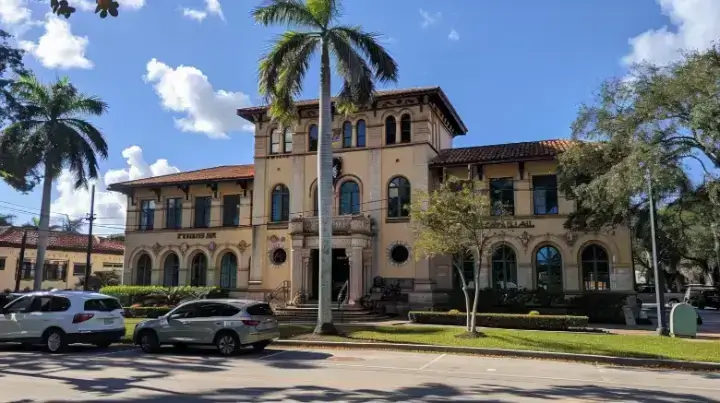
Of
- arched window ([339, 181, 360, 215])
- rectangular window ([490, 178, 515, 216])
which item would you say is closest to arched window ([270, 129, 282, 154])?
arched window ([339, 181, 360, 215])

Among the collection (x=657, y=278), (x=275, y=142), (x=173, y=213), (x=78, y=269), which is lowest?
(x=657, y=278)

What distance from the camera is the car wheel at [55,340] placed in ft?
48.8

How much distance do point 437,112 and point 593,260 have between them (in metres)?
10.7

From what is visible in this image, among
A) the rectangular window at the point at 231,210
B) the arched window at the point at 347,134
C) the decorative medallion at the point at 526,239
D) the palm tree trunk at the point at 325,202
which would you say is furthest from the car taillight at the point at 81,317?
the decorative medallion at the point at 526,239

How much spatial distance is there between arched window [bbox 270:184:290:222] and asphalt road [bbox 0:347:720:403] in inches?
618

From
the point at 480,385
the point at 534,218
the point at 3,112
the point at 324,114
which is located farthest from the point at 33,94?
the point at 480,385

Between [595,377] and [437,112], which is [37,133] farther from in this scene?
[595,377]

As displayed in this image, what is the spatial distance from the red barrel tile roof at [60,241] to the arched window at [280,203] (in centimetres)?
2461

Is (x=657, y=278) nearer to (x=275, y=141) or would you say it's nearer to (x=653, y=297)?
(x=275, y=141)

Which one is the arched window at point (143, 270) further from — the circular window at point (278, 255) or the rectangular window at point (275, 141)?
the rectangular window at point (275, 141)

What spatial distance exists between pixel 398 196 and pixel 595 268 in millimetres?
9680

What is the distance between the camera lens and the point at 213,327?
1447 cm

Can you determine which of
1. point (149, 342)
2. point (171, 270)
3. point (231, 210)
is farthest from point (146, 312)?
point (149, 342)

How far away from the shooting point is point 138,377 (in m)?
10.9
